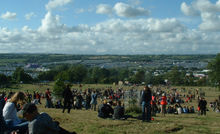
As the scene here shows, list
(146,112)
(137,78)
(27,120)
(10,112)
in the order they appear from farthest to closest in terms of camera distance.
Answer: (137,78) → (146,112) → (10,112) → (27,120)

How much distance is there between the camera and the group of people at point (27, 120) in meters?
4.54

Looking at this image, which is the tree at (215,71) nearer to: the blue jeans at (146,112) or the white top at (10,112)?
the blue jeans at (146,112)

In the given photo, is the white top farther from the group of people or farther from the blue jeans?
the blue jeans

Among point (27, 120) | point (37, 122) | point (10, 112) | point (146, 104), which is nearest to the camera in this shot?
point (37, 122)

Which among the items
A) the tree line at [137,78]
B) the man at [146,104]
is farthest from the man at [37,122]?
the tree line at [137,78]

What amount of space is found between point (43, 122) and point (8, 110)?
7.76ft

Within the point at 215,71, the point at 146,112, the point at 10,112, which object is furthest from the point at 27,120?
the point at 215,71

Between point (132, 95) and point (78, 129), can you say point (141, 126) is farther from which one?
point (132, 95)

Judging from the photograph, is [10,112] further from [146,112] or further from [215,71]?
[215,71]

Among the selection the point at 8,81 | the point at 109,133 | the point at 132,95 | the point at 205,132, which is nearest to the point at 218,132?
the point at 205,132

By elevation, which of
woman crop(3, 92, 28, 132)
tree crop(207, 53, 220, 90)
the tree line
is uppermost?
woman crop(3, 92, 28, 132)

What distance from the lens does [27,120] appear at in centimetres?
509

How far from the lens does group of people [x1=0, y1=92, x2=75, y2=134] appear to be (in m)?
4.54

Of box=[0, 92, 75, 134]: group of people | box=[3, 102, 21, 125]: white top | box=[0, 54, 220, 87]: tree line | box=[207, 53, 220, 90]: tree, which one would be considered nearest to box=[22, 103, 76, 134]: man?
box=[0, 92, 75, 134]: group of people
